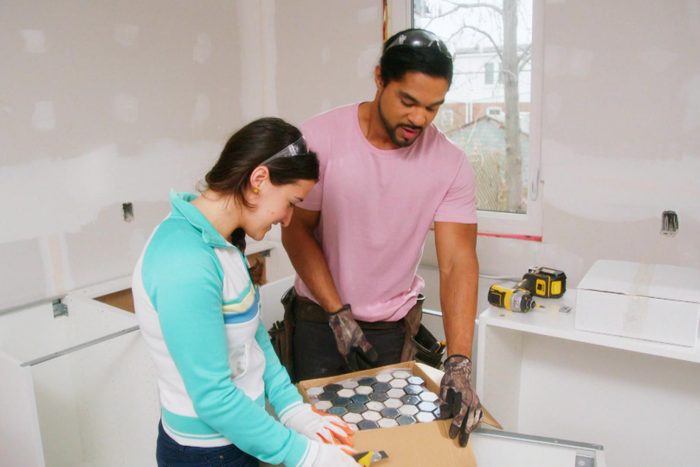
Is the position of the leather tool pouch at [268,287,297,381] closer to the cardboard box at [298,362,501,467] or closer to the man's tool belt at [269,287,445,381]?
the man's tool belt at [269,287,445,381]

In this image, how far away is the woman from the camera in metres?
0.84

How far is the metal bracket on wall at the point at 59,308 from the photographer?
2.13 metres

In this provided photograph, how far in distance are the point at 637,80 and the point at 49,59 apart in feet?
6.77

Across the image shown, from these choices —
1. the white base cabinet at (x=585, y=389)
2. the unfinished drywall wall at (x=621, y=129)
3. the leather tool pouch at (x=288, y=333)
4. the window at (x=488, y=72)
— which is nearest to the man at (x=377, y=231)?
the leather tool pouch at (x=288, y=333)

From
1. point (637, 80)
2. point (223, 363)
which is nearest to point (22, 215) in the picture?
point (223, 363)

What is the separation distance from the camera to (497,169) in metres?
2.38

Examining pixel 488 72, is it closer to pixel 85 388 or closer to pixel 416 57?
pixel 416 57

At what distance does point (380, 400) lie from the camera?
1146 mm

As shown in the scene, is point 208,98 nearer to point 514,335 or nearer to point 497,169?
point 497,169

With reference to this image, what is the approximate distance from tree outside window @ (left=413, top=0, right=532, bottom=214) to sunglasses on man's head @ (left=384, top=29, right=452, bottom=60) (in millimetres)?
1090

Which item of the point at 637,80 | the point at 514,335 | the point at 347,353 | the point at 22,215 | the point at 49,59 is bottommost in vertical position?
the point at 514,335

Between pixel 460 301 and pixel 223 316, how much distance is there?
68 centimetres

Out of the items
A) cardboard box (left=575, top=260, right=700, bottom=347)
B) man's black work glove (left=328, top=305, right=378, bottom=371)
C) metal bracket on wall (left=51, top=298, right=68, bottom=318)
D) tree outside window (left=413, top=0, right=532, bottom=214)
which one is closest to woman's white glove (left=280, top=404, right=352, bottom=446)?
man's black work glove (left=328, top=305, right=378, bottom=371)

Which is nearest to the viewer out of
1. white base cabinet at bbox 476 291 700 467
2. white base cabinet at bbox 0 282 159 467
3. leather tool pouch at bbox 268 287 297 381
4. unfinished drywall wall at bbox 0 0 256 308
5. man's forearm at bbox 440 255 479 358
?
man's forearm at bbox 440 255 479 358
